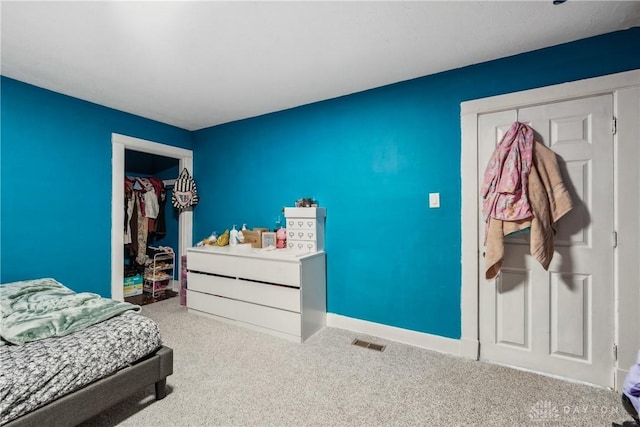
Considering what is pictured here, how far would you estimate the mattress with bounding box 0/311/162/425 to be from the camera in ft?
3.91

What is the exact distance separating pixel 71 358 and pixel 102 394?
254 millimetres

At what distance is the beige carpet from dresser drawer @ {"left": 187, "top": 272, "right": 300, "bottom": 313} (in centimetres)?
39

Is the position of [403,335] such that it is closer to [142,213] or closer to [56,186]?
[56,186]

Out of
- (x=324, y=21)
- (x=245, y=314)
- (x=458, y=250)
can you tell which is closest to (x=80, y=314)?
(x=245, y=314)

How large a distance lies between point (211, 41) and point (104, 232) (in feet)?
7.96

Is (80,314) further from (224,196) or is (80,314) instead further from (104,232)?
(224,196)

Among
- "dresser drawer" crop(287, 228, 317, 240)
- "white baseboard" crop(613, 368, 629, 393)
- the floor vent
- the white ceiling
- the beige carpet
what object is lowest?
the floor vent

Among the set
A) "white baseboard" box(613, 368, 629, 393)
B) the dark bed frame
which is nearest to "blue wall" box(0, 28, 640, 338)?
"white baseboard" box(613, 368, 629, 393)

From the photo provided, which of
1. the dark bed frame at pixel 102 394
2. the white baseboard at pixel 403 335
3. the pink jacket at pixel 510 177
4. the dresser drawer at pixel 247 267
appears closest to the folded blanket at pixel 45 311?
the dark bed frame at pixel 102 394

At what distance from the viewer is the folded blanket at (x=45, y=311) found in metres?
1.46

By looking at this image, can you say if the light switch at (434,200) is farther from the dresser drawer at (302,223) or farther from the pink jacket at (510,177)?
the dresser drawer at (302,223)

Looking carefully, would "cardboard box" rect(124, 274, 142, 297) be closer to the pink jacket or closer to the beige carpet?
the beige carpet

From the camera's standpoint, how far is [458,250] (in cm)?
231

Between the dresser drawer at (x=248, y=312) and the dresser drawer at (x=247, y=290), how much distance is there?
52mm
